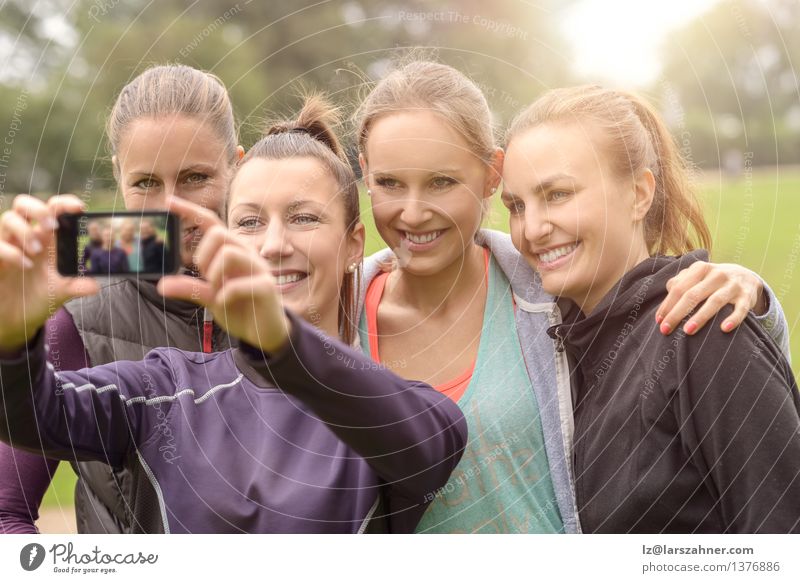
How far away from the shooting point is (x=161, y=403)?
1127 mm

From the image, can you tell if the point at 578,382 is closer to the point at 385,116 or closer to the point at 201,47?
the point at 385,116

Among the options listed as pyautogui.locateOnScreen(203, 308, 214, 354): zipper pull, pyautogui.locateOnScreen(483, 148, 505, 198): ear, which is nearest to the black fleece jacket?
pyautogui.locateOnScreen(483, 148, 505, 198): ear

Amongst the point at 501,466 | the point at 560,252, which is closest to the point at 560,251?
the point at 560,252

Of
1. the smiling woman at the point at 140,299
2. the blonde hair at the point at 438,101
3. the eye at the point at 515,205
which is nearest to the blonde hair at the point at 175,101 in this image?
the smiling woman at the point at 140,299

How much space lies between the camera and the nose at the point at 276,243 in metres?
1.18

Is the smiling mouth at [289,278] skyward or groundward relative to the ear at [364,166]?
groundward

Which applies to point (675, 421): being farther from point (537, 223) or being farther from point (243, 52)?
point (243, 52)

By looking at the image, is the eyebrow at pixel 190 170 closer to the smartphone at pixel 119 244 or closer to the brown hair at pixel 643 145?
the smartphone at pixel 119 244

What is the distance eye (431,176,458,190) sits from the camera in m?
1.28

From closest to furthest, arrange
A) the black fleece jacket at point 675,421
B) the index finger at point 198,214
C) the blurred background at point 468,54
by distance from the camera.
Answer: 1. the index finger at point 198,214
2. the black fleece jacket at point 675,421
3. the blurred background at point 468,54

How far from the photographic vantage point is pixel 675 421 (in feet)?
3.77

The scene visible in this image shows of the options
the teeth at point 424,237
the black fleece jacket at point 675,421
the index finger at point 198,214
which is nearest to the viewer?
the index finger at point 198,214

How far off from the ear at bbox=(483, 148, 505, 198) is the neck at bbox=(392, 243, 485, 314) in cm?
10
